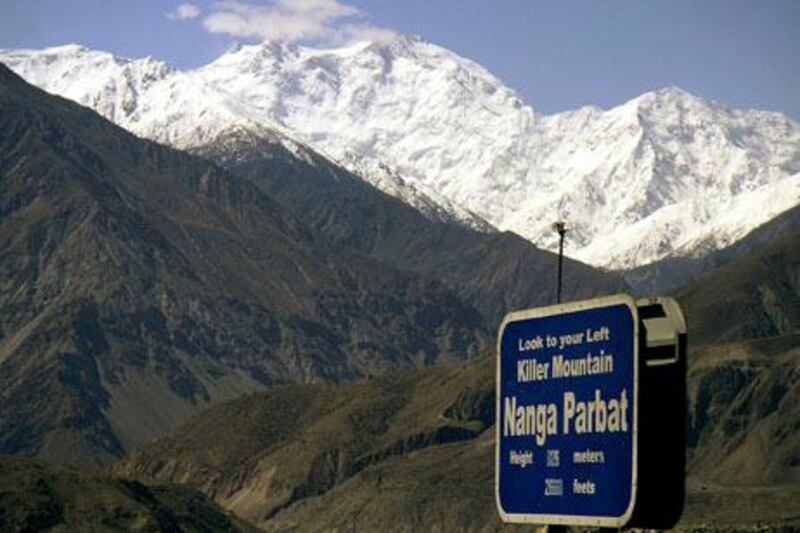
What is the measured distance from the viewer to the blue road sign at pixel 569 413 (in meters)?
21.6

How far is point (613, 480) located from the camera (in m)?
21.6

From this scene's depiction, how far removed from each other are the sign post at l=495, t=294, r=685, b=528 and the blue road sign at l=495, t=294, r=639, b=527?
11 mm

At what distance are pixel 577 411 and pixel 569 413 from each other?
0.15m

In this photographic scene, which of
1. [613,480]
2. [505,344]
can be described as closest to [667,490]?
[613,480]

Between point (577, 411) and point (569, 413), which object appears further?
point (569, 413)

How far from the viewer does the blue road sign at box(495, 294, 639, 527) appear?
21.6 m

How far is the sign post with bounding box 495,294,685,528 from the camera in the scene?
2141cm

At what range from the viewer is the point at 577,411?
22469mm

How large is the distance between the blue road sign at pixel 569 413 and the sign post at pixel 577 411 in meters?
0.01

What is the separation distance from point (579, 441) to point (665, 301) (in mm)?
1849

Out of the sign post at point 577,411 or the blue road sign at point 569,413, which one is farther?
the blue road sign at point 569,413

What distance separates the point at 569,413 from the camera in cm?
2259

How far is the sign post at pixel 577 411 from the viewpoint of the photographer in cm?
2141

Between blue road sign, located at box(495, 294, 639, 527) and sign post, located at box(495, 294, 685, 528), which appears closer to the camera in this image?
sign post, located at box(495, 294, 685, 528)
